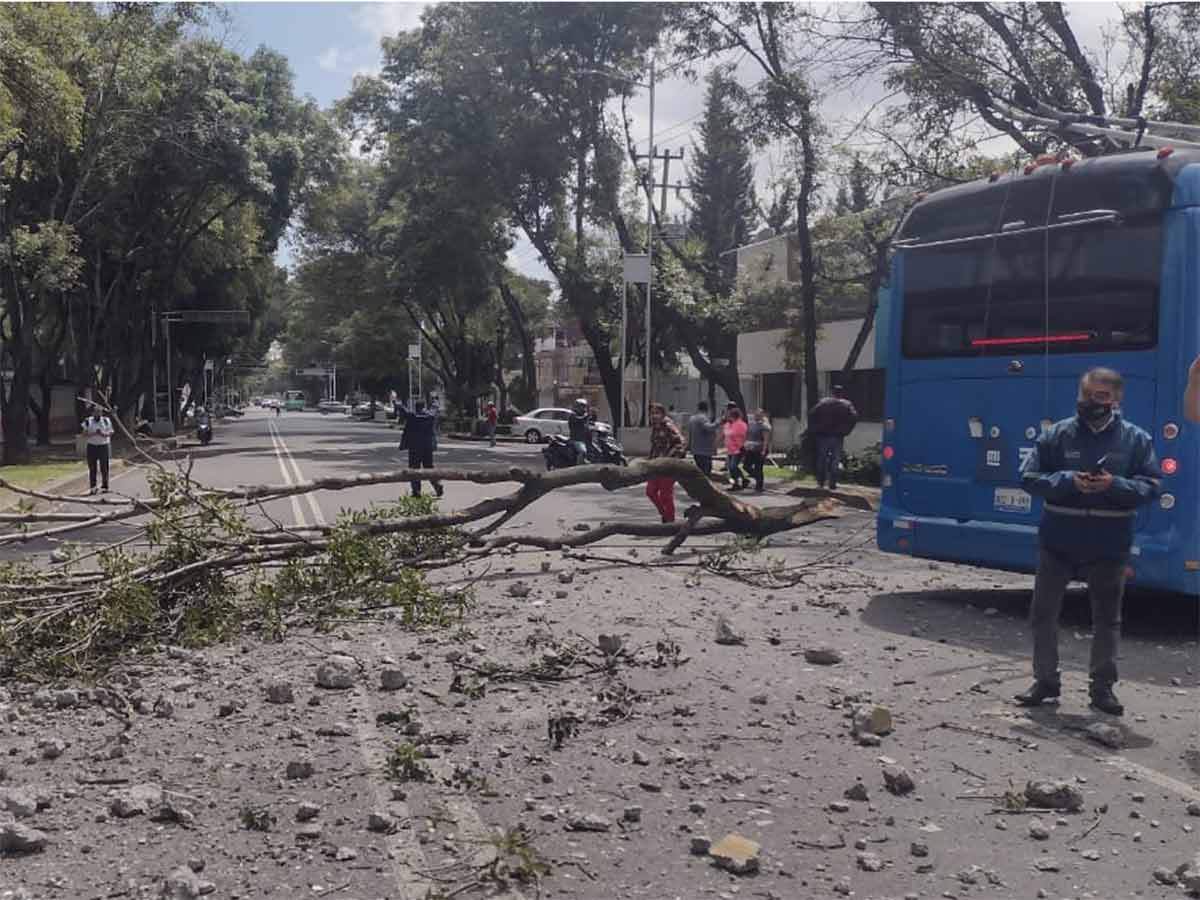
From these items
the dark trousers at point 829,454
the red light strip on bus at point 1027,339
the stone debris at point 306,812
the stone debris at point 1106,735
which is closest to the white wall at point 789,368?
the dark trousers at point 829,454

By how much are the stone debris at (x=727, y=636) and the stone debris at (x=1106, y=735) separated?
2455mm

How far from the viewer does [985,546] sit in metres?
9.04

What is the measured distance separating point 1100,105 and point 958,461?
35.8ft

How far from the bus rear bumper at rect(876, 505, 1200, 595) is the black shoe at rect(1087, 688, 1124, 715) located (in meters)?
1.90

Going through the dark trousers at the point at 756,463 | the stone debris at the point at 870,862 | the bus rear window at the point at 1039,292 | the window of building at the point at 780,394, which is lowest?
the stone debris at the point at 870,862

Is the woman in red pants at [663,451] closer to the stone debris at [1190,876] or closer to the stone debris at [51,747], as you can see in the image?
the stone debris at [51,747]

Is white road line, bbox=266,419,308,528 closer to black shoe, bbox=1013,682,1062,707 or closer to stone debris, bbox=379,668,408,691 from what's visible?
stone debris, bbox=379,668,408,691

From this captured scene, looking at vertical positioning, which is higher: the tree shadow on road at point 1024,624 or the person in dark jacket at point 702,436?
the person in dark jacket at point 702,436

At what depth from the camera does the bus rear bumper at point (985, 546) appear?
789 cm

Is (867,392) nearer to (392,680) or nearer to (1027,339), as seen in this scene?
(1027,339)

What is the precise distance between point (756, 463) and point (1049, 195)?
13075 mm

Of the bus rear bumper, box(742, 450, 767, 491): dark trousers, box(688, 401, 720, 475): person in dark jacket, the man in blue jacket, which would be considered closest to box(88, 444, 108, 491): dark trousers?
box(688, 401, 720, 475): person in dark jacket

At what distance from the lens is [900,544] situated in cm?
974

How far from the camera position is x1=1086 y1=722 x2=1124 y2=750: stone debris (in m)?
5.78
